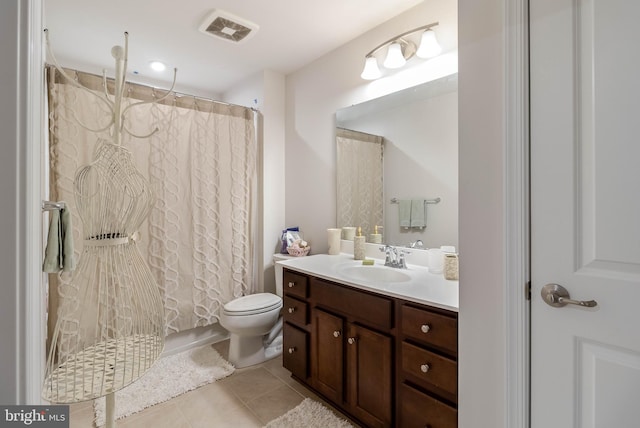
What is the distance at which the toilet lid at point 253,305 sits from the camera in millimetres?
2152

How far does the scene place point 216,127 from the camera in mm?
2557

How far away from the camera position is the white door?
2.65ft

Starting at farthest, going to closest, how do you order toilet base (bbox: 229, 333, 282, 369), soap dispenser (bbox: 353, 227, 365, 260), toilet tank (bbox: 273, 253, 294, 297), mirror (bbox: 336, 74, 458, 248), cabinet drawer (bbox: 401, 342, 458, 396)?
toilet tank (bbox: 273, 253, 294, 297) < toilet base (bbox: 229, 333, 282, 369) < soap dispenser (bbox: 353, 227, 365, 260) < mirror (bbox: 336, 74, 458, 248) < cabinet drawer (bbox: 401, 342, 458, 396)

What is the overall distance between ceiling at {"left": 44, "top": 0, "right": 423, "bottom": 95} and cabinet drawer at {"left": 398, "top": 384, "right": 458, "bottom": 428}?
86.5 inches

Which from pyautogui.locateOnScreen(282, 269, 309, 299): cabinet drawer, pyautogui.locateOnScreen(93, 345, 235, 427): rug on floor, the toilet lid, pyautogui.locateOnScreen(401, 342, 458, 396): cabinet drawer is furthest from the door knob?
pyautogui.locateOnScreen(93, 345, 235, 427): rug on floor

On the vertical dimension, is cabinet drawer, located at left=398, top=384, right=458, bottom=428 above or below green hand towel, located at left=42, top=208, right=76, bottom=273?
below

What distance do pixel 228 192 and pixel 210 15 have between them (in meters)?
1.33

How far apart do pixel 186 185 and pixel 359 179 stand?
4.70ft

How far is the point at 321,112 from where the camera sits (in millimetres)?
2516

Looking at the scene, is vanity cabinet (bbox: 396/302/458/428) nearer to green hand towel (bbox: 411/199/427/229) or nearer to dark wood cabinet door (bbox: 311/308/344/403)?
dark wood cabinet door (bbox: 311/308/344/403)

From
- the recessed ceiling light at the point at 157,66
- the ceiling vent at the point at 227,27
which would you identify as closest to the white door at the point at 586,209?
the ceiling vent at the point at 227,27

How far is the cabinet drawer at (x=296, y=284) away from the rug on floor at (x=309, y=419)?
25.6 inches

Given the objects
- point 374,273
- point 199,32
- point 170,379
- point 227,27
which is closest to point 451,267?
point 374,273
